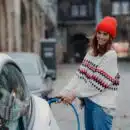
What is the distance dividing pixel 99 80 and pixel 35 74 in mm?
7494

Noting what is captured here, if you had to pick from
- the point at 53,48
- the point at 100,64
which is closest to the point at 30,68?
the point at 100,64

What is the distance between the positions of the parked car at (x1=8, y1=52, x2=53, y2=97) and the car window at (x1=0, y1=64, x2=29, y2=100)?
593cm

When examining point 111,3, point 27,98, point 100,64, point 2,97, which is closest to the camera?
point 2,97

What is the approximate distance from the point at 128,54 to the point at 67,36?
7064 mm

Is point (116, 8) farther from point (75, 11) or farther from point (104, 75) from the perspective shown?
point (104, 75)

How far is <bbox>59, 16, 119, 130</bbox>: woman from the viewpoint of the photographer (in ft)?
17.1

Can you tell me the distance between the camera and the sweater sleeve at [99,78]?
5227 mm

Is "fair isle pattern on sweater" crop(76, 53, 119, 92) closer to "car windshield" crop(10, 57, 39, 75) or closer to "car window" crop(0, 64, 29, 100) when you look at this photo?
"car window" crop(0, 64, 29, 100)

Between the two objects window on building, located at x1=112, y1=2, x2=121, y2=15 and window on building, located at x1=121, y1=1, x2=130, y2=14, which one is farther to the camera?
window on building, located at x1=112, y1=2, x2=121, y2=15

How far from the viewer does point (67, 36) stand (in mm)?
63531

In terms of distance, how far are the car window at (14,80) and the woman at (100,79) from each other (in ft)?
1.64

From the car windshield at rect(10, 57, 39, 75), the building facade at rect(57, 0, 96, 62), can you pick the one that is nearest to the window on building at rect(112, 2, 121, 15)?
the building facade at rect(57, 0, 96, 62)

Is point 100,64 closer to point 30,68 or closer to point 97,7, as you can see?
point 30,68

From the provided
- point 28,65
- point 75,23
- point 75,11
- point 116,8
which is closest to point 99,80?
point 28,65
